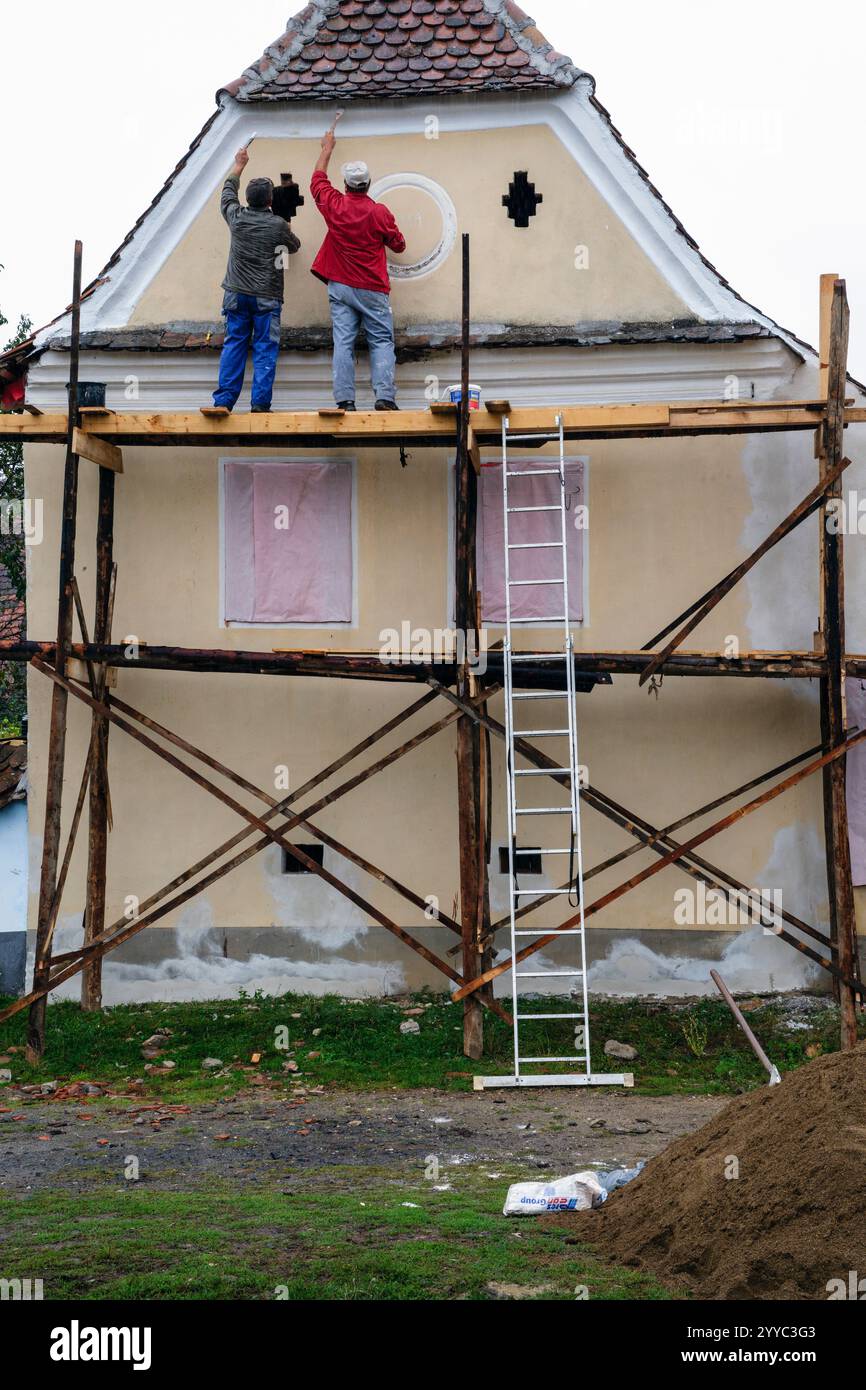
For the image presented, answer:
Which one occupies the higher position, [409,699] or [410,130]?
[410,130]

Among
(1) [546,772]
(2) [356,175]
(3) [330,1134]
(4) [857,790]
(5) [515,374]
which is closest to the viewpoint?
(3) [330,1134]

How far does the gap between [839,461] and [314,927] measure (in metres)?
5.92

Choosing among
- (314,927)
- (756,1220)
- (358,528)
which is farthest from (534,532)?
(756,1220)

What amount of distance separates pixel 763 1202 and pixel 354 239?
9.03 meters

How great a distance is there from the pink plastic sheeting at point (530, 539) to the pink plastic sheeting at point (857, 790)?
7.94 feet

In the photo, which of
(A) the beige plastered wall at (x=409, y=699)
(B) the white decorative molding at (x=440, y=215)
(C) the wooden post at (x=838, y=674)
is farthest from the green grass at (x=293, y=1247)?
(B) the white decorative molding at (x=440, y=215)

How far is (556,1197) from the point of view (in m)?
8.41

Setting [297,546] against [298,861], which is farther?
[297,546]

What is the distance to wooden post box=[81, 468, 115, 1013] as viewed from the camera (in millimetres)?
13758

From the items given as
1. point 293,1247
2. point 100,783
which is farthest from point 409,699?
point 293,1247

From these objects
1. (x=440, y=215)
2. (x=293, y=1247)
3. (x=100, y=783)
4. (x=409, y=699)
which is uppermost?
(x=440, y=215)

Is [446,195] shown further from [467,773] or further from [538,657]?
[467,773]

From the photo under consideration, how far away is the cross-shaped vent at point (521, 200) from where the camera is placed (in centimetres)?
1430

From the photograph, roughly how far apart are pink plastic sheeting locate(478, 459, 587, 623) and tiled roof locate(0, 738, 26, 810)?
15.5ft
